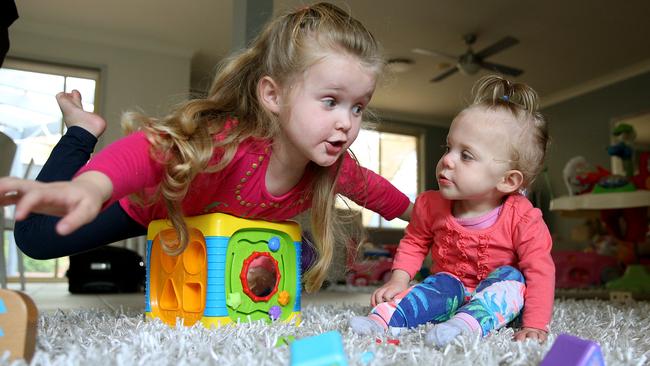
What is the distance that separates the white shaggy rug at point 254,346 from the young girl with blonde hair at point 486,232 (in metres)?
0.07

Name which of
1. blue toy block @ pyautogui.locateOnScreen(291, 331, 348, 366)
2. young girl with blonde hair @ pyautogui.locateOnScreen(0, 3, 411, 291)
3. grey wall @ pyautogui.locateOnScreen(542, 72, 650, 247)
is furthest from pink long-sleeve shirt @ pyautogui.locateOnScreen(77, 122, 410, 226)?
grey wall @ pyautogui.locateOnScreen(542, 72, 650, 247)

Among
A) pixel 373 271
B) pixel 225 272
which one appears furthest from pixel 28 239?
pixel 373 271

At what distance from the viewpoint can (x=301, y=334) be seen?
2.80 feet

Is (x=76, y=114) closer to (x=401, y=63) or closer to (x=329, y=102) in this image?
(x=329, y=102)

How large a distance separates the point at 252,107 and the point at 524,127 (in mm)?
544

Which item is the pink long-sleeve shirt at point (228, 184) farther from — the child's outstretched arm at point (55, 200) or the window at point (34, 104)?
the window at point (34, 104)

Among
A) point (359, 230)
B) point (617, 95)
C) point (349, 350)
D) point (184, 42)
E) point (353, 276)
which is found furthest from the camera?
point (617, 95)

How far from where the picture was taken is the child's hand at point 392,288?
1.09 m

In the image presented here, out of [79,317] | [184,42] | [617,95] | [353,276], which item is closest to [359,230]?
[79,317]

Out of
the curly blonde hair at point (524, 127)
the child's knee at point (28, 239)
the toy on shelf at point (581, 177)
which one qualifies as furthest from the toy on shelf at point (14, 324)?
the toy on shelf at point (581, 177)

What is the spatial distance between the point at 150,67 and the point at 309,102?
3.93 metres

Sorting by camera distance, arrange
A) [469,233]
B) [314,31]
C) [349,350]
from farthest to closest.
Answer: [469,233] → [314,31] → [349,350]

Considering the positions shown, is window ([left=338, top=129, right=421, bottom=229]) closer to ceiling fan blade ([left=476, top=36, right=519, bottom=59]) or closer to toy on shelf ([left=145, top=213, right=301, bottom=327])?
ceiling fan blade ([left=476, top=36, right=519, bottom=59])

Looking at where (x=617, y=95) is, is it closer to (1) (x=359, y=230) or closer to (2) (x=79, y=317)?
(1) (x=359, y=230)
